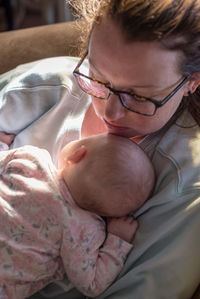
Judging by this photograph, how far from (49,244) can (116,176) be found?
0.26m

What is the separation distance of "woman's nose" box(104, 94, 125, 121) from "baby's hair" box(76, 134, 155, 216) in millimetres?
72

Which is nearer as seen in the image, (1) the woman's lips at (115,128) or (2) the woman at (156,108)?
(2) the woman at (156,108)

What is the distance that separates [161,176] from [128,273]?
0.28 m

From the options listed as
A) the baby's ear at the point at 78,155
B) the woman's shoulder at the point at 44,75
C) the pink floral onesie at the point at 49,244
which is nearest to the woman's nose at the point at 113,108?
the baby's ear at the point at 78,155

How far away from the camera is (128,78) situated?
102 centimetres

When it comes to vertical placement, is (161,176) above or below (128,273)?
above

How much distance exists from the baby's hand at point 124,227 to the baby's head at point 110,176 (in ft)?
0.08

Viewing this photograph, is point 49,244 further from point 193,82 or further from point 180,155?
point 193,82

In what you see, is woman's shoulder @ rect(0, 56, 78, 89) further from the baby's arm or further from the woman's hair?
the woman's hair

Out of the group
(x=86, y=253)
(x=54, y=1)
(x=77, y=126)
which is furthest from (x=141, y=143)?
(x=54, y=1)

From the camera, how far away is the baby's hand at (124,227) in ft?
3.69

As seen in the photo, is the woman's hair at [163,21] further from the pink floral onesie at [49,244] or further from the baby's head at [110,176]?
the pink floral onesie at [49,244]

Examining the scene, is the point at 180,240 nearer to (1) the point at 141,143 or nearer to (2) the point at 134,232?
(2) the point at 134,232

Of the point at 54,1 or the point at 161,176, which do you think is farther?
the point at 54,1
